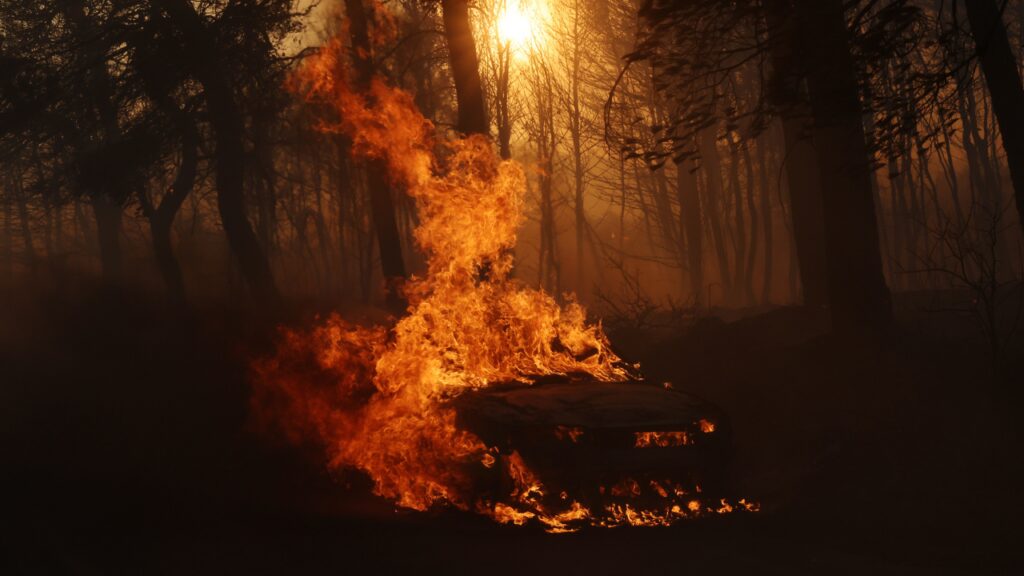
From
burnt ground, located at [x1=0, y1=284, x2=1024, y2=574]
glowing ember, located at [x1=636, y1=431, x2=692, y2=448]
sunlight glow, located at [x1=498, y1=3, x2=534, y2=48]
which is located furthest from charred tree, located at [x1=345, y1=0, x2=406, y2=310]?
sunlight glow, located at [x1=498, y1=3, x2=534, y2=48]

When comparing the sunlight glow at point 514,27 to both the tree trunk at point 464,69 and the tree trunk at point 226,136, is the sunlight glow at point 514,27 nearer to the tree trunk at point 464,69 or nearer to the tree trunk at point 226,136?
the tree trunk at point 226,136

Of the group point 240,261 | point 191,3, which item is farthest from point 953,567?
point 191,3

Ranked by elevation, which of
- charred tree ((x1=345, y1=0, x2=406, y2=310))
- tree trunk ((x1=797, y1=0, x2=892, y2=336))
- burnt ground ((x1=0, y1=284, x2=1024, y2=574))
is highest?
charred tree ((x1=345, y1=0, x2=406, y2=310))

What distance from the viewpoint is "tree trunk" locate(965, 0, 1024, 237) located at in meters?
10.3

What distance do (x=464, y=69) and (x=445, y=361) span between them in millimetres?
7427

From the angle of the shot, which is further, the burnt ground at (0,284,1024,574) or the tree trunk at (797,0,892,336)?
the tree trunk at (797,0,892,336)

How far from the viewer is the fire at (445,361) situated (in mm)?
8633

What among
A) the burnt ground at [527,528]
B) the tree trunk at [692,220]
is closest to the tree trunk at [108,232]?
the tree trunk at [692,220]

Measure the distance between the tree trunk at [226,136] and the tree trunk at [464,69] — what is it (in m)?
5.56

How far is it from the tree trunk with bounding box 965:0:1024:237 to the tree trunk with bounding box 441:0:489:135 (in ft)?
25.4

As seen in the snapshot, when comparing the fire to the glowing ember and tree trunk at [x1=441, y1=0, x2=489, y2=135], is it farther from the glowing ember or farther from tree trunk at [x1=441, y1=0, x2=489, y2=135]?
tree trunk at [x1=441, y1=0, x2=489, y2=135]

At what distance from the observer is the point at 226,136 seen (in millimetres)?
21219

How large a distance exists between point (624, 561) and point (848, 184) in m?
6.93

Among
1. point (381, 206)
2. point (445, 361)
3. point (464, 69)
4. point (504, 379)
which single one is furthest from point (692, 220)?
point (504, 379)
